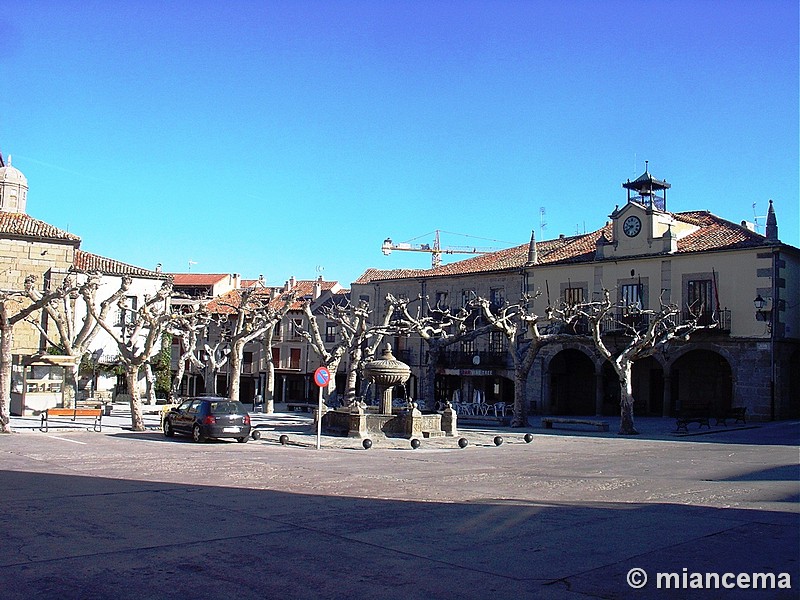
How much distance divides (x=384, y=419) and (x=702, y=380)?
21459 mm

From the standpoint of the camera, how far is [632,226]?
40125mm

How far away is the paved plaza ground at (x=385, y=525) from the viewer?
22.4 feet

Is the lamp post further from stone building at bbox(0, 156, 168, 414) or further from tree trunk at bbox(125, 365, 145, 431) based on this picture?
stone building at bbox(0, 156, 168, 414)

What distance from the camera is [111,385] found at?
49.4m

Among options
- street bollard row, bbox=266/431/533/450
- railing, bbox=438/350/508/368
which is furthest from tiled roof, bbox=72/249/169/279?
street bollard row, bbox=266/431/533/450

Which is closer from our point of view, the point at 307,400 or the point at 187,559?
the point at 187,559

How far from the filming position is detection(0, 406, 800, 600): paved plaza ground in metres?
6.82

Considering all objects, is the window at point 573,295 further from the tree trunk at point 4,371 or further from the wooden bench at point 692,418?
the tree trunk at point 4,371

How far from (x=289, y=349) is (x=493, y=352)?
19.9 metres

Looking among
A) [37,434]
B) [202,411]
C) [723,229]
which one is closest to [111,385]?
[37,434]

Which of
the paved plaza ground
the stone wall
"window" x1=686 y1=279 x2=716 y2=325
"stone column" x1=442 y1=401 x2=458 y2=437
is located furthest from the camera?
the stone wall

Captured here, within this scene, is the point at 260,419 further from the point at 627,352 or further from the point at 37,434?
the point at 627,352

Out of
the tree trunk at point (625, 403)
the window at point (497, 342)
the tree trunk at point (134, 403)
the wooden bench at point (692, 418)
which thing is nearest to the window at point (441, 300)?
the window at point (497, 342)

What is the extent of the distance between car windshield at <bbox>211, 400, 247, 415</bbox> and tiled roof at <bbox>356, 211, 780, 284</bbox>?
24.5 metres
